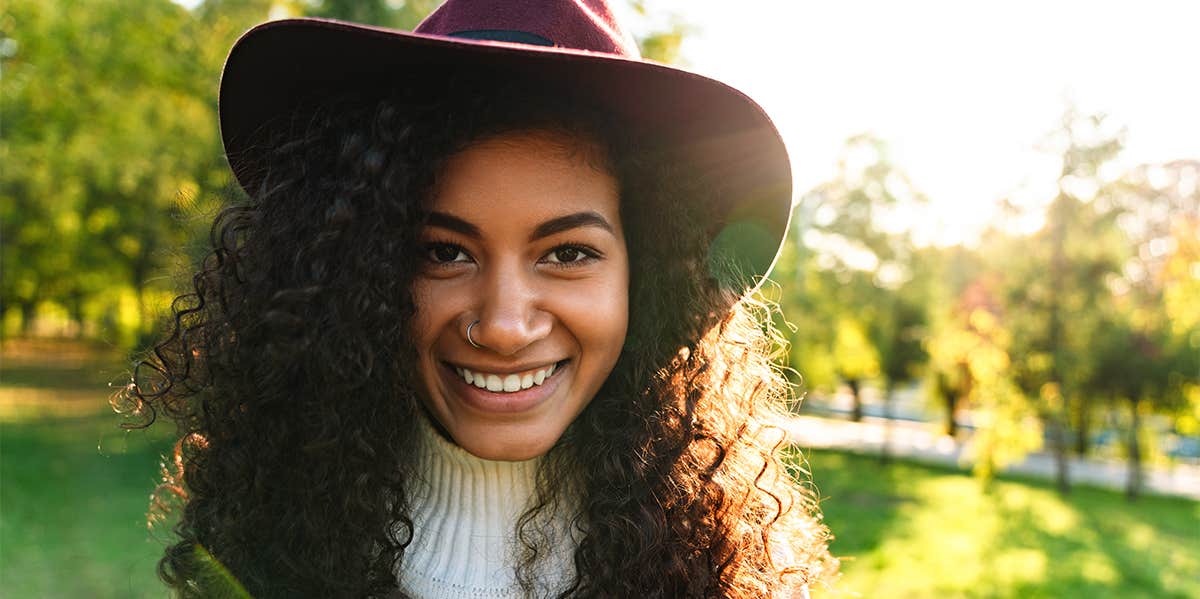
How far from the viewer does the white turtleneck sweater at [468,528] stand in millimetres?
1888

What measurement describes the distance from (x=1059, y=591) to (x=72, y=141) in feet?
43.7

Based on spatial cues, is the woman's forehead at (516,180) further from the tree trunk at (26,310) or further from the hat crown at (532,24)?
the tree trunk at (26,310)

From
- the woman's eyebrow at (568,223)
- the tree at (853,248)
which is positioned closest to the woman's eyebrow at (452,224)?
the woman's eyebrow at (568,223)

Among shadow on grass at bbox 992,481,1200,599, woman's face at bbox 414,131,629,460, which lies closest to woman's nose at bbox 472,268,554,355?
woman's face at bbox 414,131,629,460

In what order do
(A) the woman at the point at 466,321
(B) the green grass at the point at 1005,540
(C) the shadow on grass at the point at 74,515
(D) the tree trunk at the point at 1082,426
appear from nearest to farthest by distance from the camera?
(A) the woman at the point at 466,321, (C) the shadow on grass at the point at 74,515, (B) the green grass at the point at 1005,540, (D) the tree trunk at the point at 1082,426

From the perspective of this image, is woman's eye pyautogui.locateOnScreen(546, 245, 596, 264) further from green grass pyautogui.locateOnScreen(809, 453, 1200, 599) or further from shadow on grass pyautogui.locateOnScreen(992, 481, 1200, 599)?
shadow on grass pyautogui.locateOnScreen(992, 481, 1200, 599)

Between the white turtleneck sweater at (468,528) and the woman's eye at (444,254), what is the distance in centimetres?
40

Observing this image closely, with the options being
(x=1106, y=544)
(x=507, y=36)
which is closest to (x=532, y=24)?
(x=507, y=36)

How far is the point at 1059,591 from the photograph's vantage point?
9727 millimetres

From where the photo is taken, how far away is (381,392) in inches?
70.3

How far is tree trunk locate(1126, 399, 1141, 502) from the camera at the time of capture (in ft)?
55.9

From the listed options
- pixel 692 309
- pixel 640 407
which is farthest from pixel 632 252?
pixel 640 407

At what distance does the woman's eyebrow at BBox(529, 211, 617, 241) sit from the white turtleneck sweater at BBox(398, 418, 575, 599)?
53 centimetres

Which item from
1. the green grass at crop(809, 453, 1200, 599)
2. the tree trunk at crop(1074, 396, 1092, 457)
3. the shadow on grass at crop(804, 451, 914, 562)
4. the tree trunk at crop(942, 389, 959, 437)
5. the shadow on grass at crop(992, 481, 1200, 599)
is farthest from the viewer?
the tree trunk at crop(942, 389, 959, 437)
